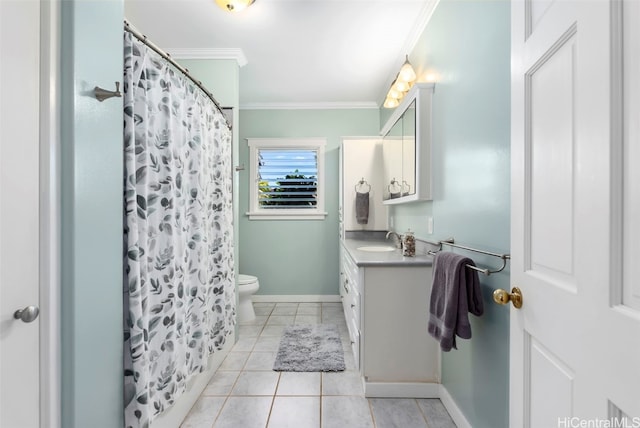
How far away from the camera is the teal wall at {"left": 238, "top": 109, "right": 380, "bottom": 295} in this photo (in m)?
3.95

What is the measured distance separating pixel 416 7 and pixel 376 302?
203cm

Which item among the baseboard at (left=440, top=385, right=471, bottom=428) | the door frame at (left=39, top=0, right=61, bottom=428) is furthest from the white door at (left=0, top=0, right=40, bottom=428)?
the baseboard at (left=440, top=385, right=471, bottom=428)

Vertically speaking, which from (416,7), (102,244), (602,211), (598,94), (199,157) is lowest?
(102,244)

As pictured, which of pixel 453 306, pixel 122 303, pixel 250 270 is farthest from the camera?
pixel 250 270

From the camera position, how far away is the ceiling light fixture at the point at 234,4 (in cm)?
195

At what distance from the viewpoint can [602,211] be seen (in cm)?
56

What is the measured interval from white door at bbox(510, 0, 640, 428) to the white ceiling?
154 cm

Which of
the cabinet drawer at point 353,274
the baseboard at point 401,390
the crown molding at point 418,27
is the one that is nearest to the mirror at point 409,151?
the crown molding at point 418,27

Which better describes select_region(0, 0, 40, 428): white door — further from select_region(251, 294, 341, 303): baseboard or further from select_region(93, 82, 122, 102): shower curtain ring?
select_region(251, 294, 341, 303): baseboard

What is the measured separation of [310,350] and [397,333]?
943mm

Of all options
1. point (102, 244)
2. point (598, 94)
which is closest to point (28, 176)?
point (102, 244)

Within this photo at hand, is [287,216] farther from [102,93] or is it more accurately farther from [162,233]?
[102,93]

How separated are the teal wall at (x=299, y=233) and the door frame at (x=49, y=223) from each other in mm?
3066

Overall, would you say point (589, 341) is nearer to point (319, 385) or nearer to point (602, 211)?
point (602, 211)
